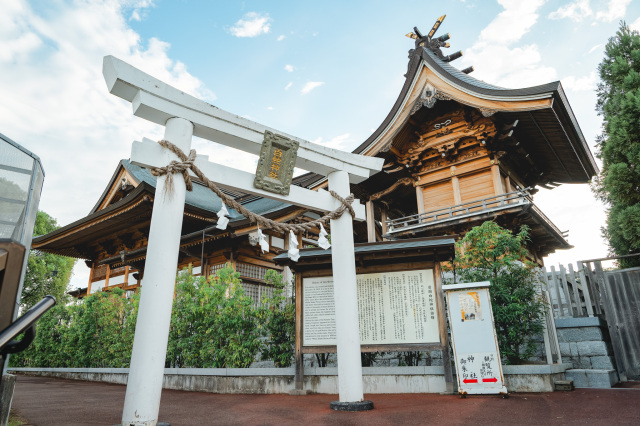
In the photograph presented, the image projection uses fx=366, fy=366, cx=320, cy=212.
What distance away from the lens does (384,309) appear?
5742 millimetres

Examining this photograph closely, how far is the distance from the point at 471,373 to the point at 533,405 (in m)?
0.86

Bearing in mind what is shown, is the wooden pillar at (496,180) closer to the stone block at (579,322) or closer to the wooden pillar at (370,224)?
the wooden pillar at (370,224)

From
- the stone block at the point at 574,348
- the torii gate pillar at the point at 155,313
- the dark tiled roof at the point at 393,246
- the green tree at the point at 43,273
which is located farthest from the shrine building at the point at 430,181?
the green tree at the point at 43,273

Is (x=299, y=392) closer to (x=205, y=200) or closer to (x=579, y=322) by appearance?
(x=579, y=322)

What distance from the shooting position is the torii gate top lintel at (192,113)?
350 cm

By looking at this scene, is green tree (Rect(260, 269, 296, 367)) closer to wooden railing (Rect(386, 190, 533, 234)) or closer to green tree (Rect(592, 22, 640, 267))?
wooden railing (Rect(386, 190, 533, 234))

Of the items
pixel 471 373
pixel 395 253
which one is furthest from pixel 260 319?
pixel 471 373

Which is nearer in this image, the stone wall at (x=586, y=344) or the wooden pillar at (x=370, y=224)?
the stone wall at (x=586, y=344)

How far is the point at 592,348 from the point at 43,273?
1053 inches

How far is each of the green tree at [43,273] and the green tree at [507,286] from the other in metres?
22.3

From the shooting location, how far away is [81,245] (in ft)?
46.8

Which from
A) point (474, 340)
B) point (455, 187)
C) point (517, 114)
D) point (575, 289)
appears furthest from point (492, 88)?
point (474, 340)

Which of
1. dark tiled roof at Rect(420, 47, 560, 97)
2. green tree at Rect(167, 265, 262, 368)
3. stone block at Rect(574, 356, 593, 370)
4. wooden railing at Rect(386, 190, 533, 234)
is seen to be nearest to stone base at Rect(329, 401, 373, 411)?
green tree at Rect(167, 265, 262, 368)

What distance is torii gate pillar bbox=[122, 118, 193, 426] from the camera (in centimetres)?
293
